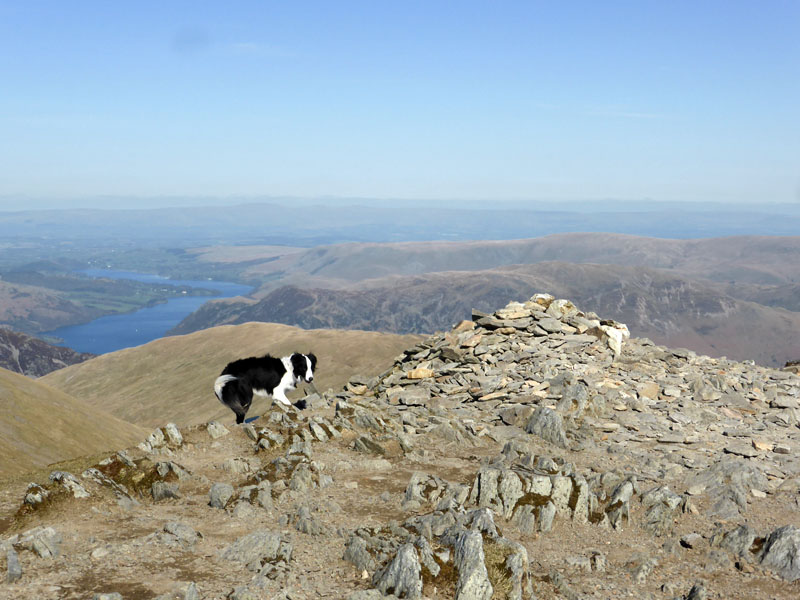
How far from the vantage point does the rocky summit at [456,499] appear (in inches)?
418

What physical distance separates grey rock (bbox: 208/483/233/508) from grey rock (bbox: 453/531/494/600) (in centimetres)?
589

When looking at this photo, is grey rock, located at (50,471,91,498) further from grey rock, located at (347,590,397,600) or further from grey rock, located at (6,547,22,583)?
grey rock, located at (347,590,397,600)

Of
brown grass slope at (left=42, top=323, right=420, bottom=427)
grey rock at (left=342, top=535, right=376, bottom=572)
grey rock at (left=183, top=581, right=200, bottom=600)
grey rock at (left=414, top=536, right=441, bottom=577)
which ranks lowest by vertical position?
brown grass slope at (left=42, top=323, right=420, bottom=427)

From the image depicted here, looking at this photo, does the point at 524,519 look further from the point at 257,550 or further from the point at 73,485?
the point at 73,485

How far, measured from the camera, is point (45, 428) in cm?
6375

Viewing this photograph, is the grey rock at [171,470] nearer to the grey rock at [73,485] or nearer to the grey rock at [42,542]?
the grey rock at [73,485]

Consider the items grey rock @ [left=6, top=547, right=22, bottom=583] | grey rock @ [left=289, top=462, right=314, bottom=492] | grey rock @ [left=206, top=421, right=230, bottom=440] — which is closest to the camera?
grey rock @ [left=6, top=547, right=22, bottom=583]

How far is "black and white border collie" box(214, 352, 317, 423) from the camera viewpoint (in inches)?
784

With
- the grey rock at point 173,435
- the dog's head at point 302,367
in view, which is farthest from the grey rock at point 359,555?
the dog's head at point 302,367

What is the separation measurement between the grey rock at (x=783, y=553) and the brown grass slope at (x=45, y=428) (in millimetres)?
43800

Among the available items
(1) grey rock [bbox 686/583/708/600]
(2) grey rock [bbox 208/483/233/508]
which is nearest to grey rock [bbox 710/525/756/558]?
(1) grey rock [bbox 686/583/708/600]

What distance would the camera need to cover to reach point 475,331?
92.2 feet

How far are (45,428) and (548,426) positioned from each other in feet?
203

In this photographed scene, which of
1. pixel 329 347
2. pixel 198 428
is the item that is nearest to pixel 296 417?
pixel 198 428
